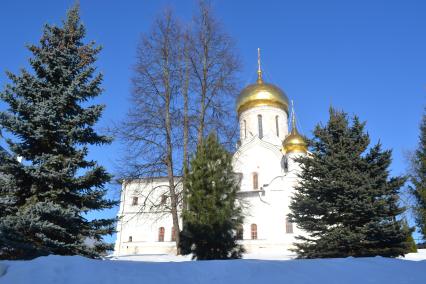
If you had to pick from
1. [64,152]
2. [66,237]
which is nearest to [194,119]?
[64,152]

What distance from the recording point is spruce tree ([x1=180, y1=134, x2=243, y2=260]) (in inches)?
423

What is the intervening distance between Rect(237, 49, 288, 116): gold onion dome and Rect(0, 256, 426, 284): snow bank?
26.0 meters

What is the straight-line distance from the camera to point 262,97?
32156 mm

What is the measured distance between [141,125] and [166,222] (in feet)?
56.9

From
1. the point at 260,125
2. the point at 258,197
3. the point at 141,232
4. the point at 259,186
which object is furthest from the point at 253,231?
the point at 141,232

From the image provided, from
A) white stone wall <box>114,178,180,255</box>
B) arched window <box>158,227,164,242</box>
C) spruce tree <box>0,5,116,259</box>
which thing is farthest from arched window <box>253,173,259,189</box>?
spruce tree <box>0,5,116,259</box>

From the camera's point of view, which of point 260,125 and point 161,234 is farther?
point 260,125

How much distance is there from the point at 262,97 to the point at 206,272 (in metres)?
27.0

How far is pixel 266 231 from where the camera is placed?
2695 cm

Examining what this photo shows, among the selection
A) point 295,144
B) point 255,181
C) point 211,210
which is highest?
point 295,144

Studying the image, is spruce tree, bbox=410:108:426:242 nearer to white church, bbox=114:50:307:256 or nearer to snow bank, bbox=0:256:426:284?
white church, bbox=114:50:307:256

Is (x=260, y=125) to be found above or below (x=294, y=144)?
above

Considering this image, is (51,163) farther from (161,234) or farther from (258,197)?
(161,234)

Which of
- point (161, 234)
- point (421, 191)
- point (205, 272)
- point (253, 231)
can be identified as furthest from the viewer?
point (161, 234)
